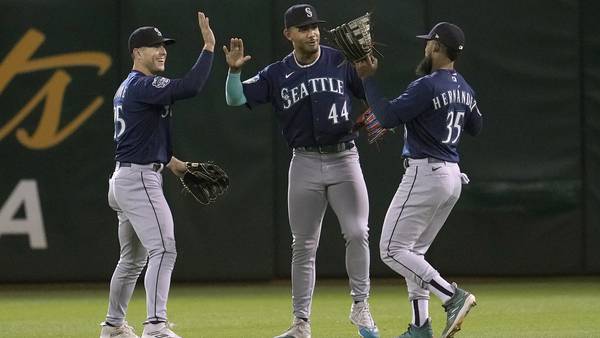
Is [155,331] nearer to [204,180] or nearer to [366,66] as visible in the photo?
[204,180]

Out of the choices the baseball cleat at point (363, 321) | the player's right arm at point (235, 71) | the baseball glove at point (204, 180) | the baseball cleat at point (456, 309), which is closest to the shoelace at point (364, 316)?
the baseball cleat at point (363, 321)

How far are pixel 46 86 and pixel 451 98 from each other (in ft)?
18.1

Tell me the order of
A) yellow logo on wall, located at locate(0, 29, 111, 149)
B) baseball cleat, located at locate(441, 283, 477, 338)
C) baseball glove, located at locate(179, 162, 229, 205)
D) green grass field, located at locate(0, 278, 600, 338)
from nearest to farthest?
1. baseball cleat, located at locate(441, 283, 477, 338)
2. baseball glove, located at locate(179, 162, 229, 205)
3. green grass field, located at locate(0, 278, 600, 338)
4. yellow logo on wall, located at locate(0, 29, 111, 149)

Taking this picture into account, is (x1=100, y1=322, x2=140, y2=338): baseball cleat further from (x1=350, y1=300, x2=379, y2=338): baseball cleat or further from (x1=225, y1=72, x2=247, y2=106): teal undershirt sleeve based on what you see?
(x1=225, y1=72, x2=247, y2=106): teal undershirt sleeve

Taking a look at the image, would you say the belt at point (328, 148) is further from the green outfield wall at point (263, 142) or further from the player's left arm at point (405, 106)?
the green outfield wall at point (263, 142)

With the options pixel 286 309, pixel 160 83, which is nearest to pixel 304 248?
pixel 160 83

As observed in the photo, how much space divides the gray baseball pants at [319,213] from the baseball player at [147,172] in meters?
0.84

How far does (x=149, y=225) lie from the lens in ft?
25.0

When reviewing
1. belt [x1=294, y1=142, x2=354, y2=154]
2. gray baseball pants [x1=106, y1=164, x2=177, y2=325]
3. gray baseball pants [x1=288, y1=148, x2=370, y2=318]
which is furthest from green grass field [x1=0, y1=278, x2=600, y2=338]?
belt [x1=294, y1=142, x2=354, y2=154]

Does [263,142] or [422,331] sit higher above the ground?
[263,142]

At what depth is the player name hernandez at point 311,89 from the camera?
8.00 m

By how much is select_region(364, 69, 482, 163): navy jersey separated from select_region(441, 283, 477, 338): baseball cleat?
2.78 ft

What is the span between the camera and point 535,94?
40.2ft

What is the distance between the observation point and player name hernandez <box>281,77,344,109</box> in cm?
800
